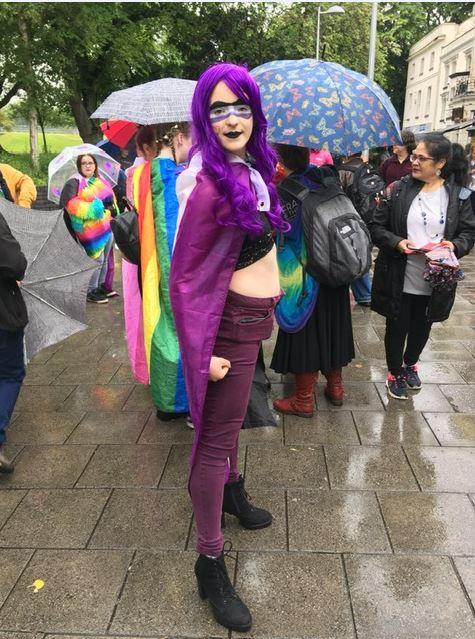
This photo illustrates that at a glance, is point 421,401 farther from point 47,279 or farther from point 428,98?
point 428,98

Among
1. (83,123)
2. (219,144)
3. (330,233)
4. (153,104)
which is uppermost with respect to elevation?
(83,123)

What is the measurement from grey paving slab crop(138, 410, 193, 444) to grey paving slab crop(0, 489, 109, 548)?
616 mm

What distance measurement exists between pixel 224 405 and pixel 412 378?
2530 millimetres

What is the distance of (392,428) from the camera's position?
366cm

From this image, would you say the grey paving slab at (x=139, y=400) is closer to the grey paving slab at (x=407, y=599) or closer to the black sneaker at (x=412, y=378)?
the black sneaker at (x=412, y=378)

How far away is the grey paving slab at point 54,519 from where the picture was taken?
2.64 m

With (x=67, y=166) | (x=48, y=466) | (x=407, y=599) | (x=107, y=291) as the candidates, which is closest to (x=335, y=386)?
(x=407, y=599)

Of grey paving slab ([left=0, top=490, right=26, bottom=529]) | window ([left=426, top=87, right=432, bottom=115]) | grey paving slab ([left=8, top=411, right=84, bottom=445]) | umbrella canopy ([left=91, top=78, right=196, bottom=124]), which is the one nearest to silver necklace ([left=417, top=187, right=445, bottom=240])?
umbrella canopy ([left=91, top=78, right=196, bottom=124])

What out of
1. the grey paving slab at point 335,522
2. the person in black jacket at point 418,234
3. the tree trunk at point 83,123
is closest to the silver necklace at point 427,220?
the person in black jacket at point 418,234

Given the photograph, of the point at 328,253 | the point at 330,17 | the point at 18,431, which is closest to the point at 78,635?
the point at 18,431

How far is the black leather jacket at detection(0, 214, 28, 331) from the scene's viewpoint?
9.33ft

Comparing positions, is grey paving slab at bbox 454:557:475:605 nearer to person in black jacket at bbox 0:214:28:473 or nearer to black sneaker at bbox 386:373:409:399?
black sneaker at bbox 386:373:409:399

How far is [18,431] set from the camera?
3734mm

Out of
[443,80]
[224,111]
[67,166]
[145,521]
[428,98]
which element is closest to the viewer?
[224,111]
